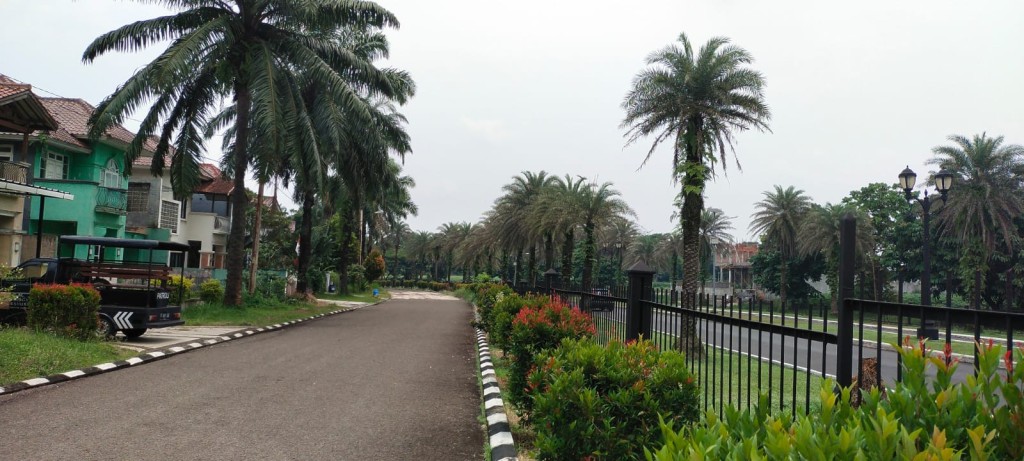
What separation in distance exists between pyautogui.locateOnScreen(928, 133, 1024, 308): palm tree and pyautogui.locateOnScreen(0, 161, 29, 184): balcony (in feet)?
124

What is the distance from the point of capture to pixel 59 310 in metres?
12.3

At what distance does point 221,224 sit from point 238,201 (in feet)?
74.5

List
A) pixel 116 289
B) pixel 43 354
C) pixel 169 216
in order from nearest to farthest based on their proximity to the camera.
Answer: pixel 43 354 < pixel 116 289 < pixel 169 216

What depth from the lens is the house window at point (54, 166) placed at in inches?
1001

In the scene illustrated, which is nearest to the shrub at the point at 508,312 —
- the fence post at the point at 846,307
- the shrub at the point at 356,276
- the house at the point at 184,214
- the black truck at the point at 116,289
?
the fence post at the point at 846,307

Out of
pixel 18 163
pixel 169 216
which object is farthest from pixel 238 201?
pixel 169 216

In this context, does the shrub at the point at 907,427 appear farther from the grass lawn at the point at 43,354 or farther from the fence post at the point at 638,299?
the grass lawn at the point at 43,354

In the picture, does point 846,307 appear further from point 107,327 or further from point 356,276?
point 356,276

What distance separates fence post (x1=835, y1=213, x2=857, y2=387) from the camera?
11.3 ft

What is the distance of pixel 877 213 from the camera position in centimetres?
5288

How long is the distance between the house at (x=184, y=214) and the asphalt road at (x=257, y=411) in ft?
54.3

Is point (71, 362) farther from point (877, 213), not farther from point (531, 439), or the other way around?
point (877, 213)

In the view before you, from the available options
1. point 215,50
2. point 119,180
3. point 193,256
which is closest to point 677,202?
point 215,50

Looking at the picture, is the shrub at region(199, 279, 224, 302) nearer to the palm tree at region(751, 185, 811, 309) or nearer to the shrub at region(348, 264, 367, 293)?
the shrub at region(348, 264, 367, 293)
